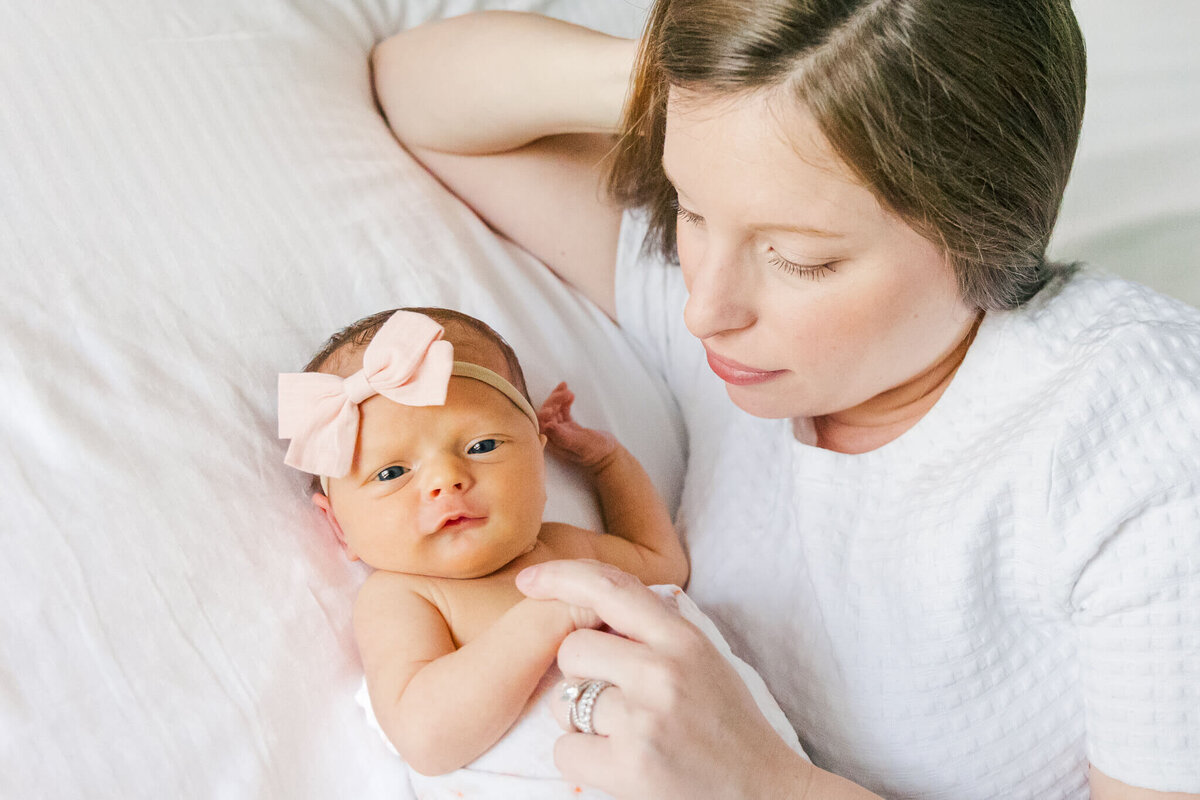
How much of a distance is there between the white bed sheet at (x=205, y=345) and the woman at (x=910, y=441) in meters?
0.29

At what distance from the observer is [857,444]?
1234mm

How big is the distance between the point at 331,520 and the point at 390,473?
115 millimetres

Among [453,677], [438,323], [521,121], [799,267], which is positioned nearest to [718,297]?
[799,267]

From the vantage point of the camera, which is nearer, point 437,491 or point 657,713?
point 657,713

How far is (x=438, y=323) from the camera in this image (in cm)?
118

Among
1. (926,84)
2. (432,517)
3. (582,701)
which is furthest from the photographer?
(432,517)

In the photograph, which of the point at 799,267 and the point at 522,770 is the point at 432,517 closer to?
the point at 522,770

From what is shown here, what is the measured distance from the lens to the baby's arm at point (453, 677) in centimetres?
99

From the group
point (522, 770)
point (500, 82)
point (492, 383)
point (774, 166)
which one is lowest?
point (522, 770)

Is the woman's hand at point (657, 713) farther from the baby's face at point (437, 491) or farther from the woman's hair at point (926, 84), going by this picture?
the woman's hair at point (926, 84)

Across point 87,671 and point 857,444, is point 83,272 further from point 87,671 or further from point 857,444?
point 857,444

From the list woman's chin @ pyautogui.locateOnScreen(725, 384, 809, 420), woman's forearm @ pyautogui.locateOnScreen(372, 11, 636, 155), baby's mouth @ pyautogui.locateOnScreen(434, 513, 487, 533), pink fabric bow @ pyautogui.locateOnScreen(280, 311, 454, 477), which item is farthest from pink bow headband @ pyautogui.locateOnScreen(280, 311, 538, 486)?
woman's forearm @ pyautogui.locateOnScreen(372, 11, 636, 155)

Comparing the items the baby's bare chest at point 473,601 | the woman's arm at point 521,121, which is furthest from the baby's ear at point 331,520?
the woman's arm at point 521,121

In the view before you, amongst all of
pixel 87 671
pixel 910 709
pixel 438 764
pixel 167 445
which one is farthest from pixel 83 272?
pixel 910 709
